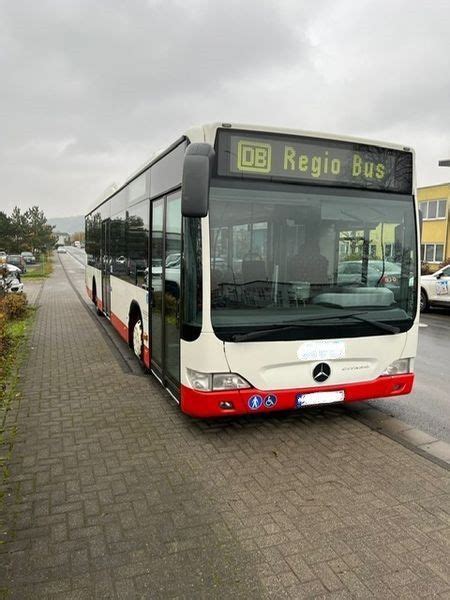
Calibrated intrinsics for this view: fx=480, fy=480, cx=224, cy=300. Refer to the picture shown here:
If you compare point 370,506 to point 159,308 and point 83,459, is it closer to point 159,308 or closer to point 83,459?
point 83,459

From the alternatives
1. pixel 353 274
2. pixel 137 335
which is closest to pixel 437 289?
pixel 137 335

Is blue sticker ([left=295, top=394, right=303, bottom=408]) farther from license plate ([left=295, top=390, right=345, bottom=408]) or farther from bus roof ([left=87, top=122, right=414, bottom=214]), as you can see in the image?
bus roof ([left=87, top=122, right=414, bottom=214])

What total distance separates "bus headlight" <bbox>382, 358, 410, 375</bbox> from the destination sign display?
174 centimetres

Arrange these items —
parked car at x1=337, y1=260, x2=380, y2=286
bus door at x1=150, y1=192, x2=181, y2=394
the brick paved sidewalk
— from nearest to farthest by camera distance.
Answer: the brick paved sidewalk < parked car at x1=337, y1=260, x2=380, y2=286 < bus door at x1=150, y1=192, x2=181, y2=394

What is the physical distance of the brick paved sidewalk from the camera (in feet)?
8.98

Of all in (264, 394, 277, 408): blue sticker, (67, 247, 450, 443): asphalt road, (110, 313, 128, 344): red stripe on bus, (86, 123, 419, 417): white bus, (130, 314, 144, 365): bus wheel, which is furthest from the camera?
(110, 313, 128, 344): red stripe on bus

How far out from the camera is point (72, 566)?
2844 millimetres

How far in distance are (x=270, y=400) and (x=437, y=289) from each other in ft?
41.0

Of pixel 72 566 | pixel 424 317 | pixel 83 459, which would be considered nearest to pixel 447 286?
pixel 424 317

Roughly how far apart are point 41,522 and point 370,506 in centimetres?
234

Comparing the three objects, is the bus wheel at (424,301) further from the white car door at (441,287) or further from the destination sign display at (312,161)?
the destination sign display at (312,161)

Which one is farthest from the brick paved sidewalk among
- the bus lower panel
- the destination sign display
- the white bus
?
the destination sign display

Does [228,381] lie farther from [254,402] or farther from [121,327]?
[121,327]

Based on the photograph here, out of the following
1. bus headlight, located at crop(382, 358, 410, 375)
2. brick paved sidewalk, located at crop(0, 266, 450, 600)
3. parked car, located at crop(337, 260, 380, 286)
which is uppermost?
parked car, located at crop(337, 260, 380, 286)
